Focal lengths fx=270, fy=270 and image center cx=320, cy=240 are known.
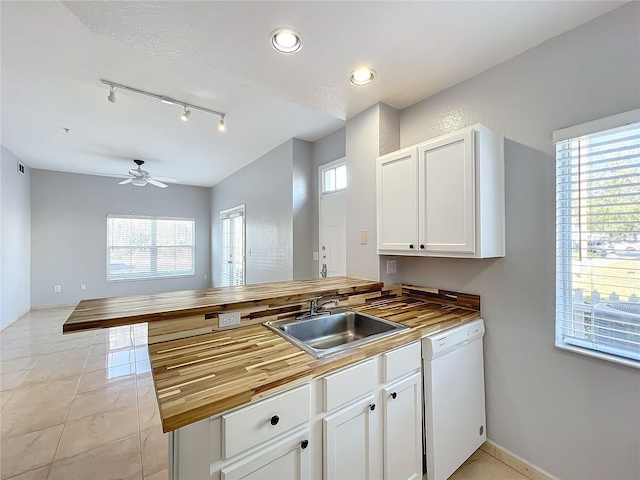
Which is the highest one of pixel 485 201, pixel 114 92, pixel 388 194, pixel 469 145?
pixel 114 92

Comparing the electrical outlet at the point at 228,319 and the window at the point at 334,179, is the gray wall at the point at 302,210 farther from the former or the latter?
the electrical outlet at the point at 228,319

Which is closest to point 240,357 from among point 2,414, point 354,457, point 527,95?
point 354,457

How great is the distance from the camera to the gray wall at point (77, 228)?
5668mm

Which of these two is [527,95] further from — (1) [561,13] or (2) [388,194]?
(2) [388,194]

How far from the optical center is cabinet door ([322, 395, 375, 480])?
3.77ft

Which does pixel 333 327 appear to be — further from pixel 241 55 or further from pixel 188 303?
pixel 241 55

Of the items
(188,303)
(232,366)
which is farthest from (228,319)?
(232,366)

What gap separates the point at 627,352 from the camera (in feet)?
A: 4.49

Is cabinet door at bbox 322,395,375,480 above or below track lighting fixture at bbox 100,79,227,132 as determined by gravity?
below

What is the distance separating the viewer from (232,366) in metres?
1.12

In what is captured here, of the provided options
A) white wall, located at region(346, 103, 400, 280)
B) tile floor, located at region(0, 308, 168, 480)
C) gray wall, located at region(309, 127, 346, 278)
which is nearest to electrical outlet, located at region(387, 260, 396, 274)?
white wall, located at region(346, 103, 400, 280)

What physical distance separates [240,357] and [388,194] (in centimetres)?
159

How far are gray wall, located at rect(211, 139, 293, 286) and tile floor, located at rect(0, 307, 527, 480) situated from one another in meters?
2.04

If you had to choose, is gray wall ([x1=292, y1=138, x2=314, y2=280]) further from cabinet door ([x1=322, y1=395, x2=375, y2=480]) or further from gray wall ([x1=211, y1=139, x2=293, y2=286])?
cabinet door ([x1=322, y1=395, x2=375, y2=480])
